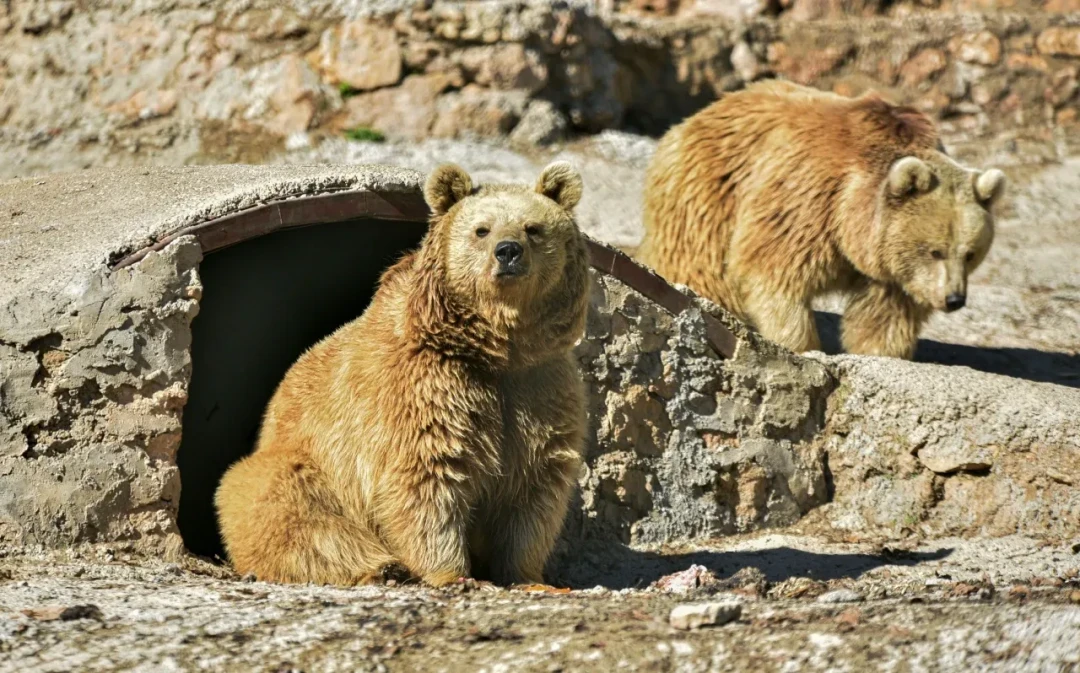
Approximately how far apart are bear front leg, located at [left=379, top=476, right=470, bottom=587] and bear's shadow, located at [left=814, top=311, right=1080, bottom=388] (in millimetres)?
5008

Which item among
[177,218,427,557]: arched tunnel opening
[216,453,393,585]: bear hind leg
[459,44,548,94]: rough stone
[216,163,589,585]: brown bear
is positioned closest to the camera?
[216,163,589,585]: brown bear

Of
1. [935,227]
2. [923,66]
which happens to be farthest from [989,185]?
[923,66]

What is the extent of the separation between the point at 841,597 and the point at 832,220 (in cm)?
470

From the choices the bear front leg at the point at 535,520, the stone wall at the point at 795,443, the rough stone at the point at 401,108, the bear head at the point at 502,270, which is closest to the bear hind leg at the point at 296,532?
the bear front leg at the point at 535,520

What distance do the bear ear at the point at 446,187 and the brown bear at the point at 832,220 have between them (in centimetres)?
406

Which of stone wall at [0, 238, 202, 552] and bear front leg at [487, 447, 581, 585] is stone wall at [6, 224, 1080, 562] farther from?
bear front leg at [487, 447, 581, 585]

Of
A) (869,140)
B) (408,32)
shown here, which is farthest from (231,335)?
(408,32)

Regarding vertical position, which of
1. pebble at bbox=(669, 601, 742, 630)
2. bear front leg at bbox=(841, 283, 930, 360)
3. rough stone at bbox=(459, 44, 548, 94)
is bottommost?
pebble at bbox=(669, 601, 742, 630)

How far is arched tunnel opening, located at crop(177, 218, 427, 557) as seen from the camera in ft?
23.8

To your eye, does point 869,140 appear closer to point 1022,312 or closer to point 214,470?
point 1022,312

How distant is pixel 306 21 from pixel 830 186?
5717 millimetres

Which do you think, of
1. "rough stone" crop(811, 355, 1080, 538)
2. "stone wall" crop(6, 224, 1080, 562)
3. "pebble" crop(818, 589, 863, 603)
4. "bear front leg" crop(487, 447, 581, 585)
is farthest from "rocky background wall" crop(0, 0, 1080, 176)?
"pebble" crop(818, 589, 863, 603)

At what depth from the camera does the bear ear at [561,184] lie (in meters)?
6.05

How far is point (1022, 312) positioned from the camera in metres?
11.7
